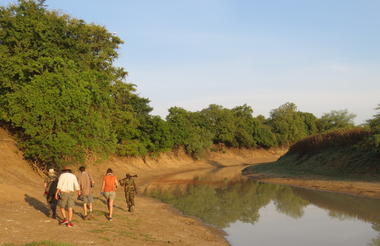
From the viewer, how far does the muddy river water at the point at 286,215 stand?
522 inches

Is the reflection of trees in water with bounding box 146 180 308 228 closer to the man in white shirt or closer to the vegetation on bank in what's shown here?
the man in white shirt

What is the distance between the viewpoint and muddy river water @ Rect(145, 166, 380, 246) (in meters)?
13.3

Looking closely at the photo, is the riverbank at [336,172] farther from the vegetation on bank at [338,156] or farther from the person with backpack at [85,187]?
the person with backpack at [85,187]

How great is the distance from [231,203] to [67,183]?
12.8 m

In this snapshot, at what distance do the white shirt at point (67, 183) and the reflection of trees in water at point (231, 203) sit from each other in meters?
6.81

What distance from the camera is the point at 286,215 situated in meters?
18.4

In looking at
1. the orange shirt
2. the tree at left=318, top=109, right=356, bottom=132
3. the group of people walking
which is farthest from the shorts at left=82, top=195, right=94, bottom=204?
the tree at left=318, top=109, right=356, bottom=132

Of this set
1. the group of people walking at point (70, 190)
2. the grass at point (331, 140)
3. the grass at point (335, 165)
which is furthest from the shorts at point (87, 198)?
the grass at point (331, 140)

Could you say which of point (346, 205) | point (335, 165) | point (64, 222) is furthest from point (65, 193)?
point (335, 165)

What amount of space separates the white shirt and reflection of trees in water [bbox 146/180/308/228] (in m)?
6.81

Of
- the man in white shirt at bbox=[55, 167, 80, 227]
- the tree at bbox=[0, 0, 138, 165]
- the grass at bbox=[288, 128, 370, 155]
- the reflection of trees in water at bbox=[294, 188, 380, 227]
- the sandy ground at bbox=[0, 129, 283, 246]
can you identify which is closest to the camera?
the sandy ground at bbox=[0, 129, 283, 246]

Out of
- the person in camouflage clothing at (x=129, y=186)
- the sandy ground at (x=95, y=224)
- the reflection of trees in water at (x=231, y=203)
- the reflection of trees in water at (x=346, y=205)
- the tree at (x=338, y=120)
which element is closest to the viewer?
the sandy ground at (x=95, y=224)

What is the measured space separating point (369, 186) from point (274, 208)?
30.4ft

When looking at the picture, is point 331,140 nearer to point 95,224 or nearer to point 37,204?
point 37,204
